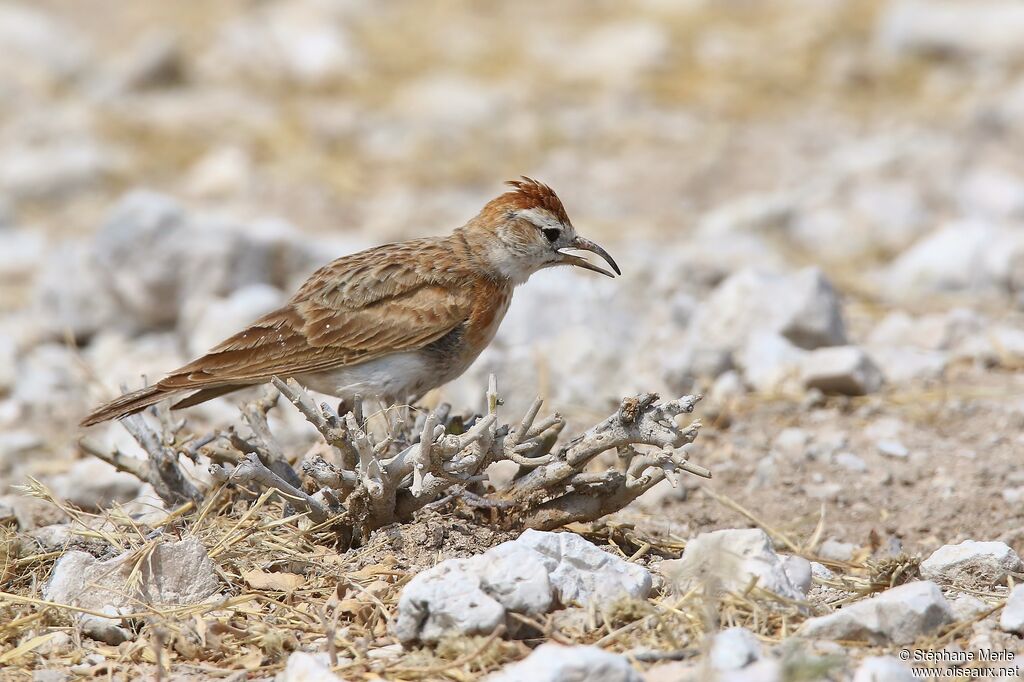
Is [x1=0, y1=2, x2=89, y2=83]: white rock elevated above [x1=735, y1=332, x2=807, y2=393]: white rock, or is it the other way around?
[x1=0, y1=2, x2=89, y2=83]: white rock

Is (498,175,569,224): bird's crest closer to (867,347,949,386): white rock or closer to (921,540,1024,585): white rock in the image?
(867,347,949,386): white rock

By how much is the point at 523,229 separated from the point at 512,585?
247 centimetres

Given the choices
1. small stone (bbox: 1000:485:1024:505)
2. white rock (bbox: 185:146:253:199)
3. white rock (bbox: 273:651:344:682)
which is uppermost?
white rock (bbox: 185:146:253:199)

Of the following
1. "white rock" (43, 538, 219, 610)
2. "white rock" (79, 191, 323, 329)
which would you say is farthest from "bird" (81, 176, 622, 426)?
"white rock" (79, 191, 323, 329)

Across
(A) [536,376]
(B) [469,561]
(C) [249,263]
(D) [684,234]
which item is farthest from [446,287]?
(D) [684,234]

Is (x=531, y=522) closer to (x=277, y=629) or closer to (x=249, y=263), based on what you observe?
Result: (x=277, y=629)

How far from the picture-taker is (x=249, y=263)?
8.52 meters

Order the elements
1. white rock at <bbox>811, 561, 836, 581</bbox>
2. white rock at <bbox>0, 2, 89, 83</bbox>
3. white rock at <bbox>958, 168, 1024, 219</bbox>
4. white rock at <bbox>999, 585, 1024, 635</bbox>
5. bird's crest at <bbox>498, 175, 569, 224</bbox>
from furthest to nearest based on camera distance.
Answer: white rock at <bbox>0, 2, 89, 83</bbox>
white rock at <bbox>958, 168, 1024, 219</bbox>
bird's crest at <bbox>498, 175, 569, 224</bbox>
white rock at <bbox>811, 561, 836, 581</bbox>
white rock at <bbox>999, 585, 1024, 635</bbox>

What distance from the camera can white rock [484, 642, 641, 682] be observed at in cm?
309

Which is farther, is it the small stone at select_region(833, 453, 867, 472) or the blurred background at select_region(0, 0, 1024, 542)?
the blurred background at select_region(0, 0, 1024, 542)

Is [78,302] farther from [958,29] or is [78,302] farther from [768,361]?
[958,29]

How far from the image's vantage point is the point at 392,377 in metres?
5.38

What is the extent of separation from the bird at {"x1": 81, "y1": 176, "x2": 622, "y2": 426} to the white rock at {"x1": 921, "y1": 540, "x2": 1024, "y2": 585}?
83.2 inches

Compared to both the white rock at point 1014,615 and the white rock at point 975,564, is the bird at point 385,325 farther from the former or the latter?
the white rock at point 1014,615
